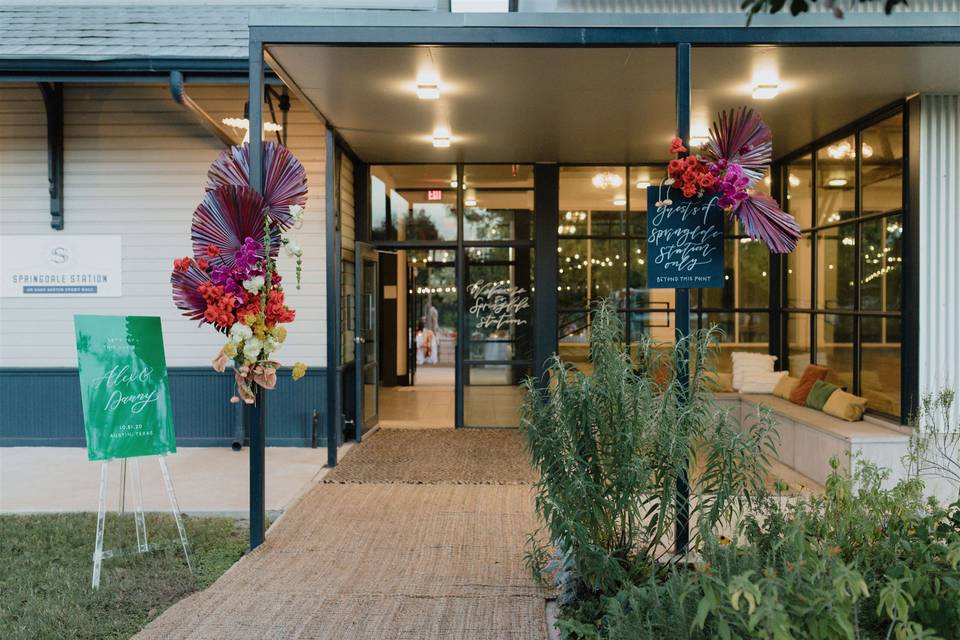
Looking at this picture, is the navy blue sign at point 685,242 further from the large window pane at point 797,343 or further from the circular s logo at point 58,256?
the circular s logo at point 58,256

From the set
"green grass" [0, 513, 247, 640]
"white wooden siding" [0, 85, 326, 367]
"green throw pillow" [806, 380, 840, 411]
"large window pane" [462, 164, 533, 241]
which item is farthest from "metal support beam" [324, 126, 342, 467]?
"green throw pillow" [806, 380, 840, 411]

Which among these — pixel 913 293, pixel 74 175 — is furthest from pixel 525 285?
pixel 74 175

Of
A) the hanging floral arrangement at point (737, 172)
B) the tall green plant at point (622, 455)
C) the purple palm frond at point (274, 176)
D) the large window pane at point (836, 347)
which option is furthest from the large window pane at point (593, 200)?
the tall green plant at point (622, 455)

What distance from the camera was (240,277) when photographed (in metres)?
4.33

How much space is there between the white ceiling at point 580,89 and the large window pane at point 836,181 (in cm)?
24

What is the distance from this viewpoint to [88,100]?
7711 millimetres

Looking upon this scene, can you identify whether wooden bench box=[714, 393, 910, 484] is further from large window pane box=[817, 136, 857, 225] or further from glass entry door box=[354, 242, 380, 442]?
glass entry door box=[354, 242, 380, 442]

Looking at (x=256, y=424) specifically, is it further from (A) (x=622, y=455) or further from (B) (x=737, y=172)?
(B) (x=737, y=172)

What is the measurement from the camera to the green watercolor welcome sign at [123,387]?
4.31 m

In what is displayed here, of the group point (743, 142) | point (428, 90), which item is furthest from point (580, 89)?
point (743, 142)

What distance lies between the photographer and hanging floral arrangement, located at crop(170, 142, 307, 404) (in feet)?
14.0

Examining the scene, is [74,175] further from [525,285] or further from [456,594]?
[456,594]

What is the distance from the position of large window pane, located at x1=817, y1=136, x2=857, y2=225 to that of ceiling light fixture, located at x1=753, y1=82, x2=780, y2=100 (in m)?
1.62

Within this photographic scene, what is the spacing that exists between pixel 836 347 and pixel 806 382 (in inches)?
17.8
